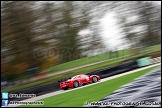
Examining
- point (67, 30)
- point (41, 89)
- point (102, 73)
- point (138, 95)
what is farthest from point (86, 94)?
point (67, 30)

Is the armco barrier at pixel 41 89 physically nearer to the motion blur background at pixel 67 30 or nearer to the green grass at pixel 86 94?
the green grass at pixel 86 94

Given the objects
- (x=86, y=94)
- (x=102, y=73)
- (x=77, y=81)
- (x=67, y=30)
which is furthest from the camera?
(x=67, y=30)

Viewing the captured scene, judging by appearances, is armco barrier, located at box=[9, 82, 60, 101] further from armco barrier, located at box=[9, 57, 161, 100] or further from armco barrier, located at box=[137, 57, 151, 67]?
armco barrier, located at box=[137, 57, 151, 67]

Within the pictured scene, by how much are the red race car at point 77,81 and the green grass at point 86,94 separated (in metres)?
0.20

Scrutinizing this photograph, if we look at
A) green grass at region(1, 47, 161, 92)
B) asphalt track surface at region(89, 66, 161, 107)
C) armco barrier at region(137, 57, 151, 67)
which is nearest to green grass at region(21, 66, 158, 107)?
asphalt track surface at region(89, 66, 161, 107)

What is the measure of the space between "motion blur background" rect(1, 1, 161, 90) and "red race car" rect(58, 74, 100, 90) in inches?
69.9

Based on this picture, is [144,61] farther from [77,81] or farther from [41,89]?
[41,89]

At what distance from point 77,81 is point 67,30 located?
11.9ft

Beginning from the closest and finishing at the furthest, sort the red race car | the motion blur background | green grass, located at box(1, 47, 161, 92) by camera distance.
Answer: the red race car < green grass, located at box(1, 47, 161, 92) < the motion blur background

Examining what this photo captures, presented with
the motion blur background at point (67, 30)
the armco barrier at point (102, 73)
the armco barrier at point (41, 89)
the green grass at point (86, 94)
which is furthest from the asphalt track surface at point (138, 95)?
the motion blur background at point (67, 30)

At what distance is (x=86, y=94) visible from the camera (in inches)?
224

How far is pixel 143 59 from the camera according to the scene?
713 cm

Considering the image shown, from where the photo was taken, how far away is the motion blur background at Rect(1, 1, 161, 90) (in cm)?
851

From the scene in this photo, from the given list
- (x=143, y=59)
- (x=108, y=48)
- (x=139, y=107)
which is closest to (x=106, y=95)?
(x=139, y=107)
